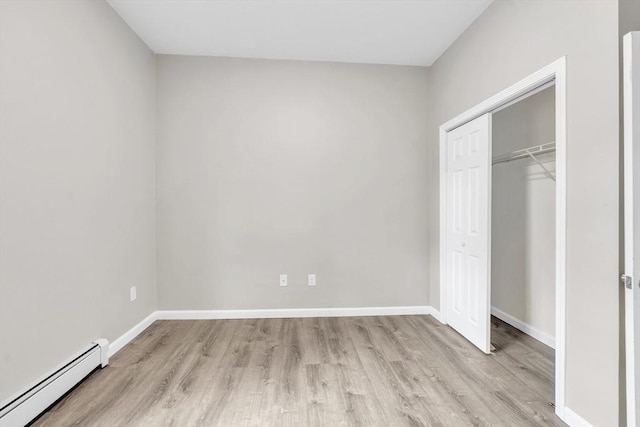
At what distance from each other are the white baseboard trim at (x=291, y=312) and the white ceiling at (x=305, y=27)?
2.70 meters

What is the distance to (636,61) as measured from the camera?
4.39 feet

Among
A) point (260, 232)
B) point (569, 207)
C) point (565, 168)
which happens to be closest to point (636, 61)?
point (565, 168)

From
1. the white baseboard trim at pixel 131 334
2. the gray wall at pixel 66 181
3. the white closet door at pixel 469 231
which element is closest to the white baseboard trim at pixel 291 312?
the white baseboard trim at pixel 131 334

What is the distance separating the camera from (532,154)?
273 centimetres

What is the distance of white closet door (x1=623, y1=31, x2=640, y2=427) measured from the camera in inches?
52.0

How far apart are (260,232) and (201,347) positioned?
4.04 ft

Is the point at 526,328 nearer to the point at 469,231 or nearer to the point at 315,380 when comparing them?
the point at 469,231

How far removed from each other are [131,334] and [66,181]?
1508mm

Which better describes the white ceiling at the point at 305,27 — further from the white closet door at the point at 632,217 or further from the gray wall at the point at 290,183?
the white closet door at the point at 632,217

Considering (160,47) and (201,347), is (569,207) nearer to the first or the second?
(201,347)

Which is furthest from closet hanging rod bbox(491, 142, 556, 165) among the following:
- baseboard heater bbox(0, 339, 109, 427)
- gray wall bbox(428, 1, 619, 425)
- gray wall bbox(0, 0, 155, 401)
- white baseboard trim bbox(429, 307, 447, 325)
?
baseboard heater bbox(0, 339, 109, 427)

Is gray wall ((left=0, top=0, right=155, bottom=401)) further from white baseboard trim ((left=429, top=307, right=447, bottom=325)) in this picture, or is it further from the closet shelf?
the closet shelf

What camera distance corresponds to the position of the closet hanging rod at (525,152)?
2.48 meters

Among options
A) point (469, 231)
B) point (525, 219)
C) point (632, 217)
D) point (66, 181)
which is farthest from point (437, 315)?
point (66, 181)
